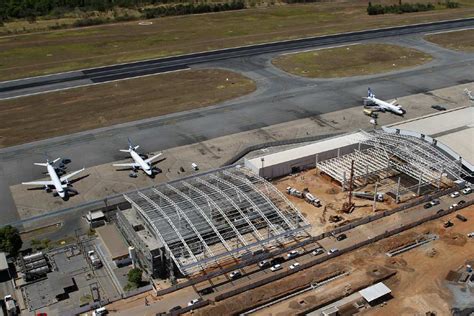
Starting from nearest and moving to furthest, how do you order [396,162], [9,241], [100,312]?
[100,312] → [9,241] → [396,162]

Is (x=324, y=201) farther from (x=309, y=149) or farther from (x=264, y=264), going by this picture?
(x=264, y=264)

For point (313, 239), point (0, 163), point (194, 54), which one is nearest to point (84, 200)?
point (0, 163)

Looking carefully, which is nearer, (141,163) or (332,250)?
(332,250)

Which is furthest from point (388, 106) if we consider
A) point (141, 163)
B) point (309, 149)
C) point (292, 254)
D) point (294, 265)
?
→ point (294, 265)

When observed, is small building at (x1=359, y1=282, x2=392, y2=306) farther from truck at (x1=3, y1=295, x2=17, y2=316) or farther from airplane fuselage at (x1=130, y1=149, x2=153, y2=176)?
airplane fuselage at (x1=130, y1=149, x2=153, y2=176)

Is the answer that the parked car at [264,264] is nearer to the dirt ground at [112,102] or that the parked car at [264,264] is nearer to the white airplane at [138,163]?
the white airplane at [138,163]

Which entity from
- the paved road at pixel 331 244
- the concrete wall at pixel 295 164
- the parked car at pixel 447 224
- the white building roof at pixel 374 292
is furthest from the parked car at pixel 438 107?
the white building roof at pixel 374 292

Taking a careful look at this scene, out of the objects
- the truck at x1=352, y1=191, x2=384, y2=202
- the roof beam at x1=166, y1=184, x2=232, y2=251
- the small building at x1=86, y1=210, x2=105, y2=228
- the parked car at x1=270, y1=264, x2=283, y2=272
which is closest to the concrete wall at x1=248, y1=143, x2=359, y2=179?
the truck at x1=352, y1=191, x2=384, y2=202

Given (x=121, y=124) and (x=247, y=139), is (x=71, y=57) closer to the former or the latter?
(x=121, y=124)
